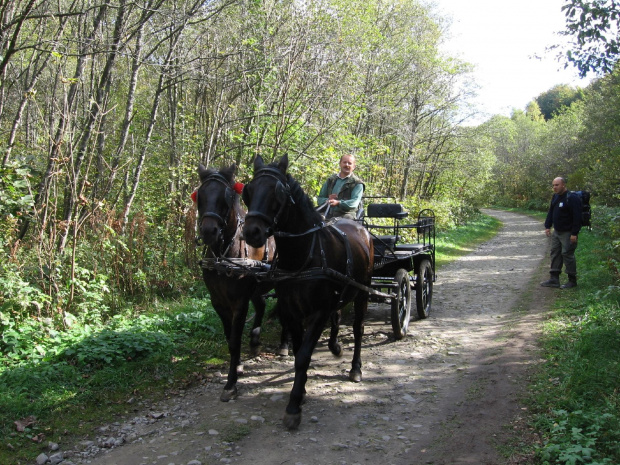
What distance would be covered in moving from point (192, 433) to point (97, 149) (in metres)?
6.75

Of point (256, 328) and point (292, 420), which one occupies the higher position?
point (256, 328)

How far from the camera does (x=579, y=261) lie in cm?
1279

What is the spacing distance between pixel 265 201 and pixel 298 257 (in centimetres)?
74

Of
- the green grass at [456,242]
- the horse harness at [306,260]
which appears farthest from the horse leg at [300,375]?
the green grass at [456,242]

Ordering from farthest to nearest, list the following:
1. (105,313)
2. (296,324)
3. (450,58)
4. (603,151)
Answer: (603,151) → (450,58) → (105,313) → (296,324)

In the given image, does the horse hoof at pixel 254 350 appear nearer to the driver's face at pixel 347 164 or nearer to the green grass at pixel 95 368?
the green grass at pixel 95 368

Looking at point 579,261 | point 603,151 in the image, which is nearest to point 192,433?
point 579,261

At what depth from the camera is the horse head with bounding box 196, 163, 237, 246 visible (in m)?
4.68

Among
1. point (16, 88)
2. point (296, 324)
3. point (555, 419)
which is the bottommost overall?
point (555, 419)

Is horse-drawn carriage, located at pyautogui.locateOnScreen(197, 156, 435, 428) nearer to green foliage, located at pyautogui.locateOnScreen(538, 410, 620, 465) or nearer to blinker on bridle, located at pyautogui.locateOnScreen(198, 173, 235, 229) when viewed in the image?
blinker on bridle, located at pyautogui.locateOnScreen(198, 173, 235, 229)

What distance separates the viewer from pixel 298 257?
4543mm

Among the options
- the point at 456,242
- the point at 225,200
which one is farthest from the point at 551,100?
the point at 225,200

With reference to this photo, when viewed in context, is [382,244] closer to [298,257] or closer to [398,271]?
[398,271]

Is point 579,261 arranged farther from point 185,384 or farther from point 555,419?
point 185,384
